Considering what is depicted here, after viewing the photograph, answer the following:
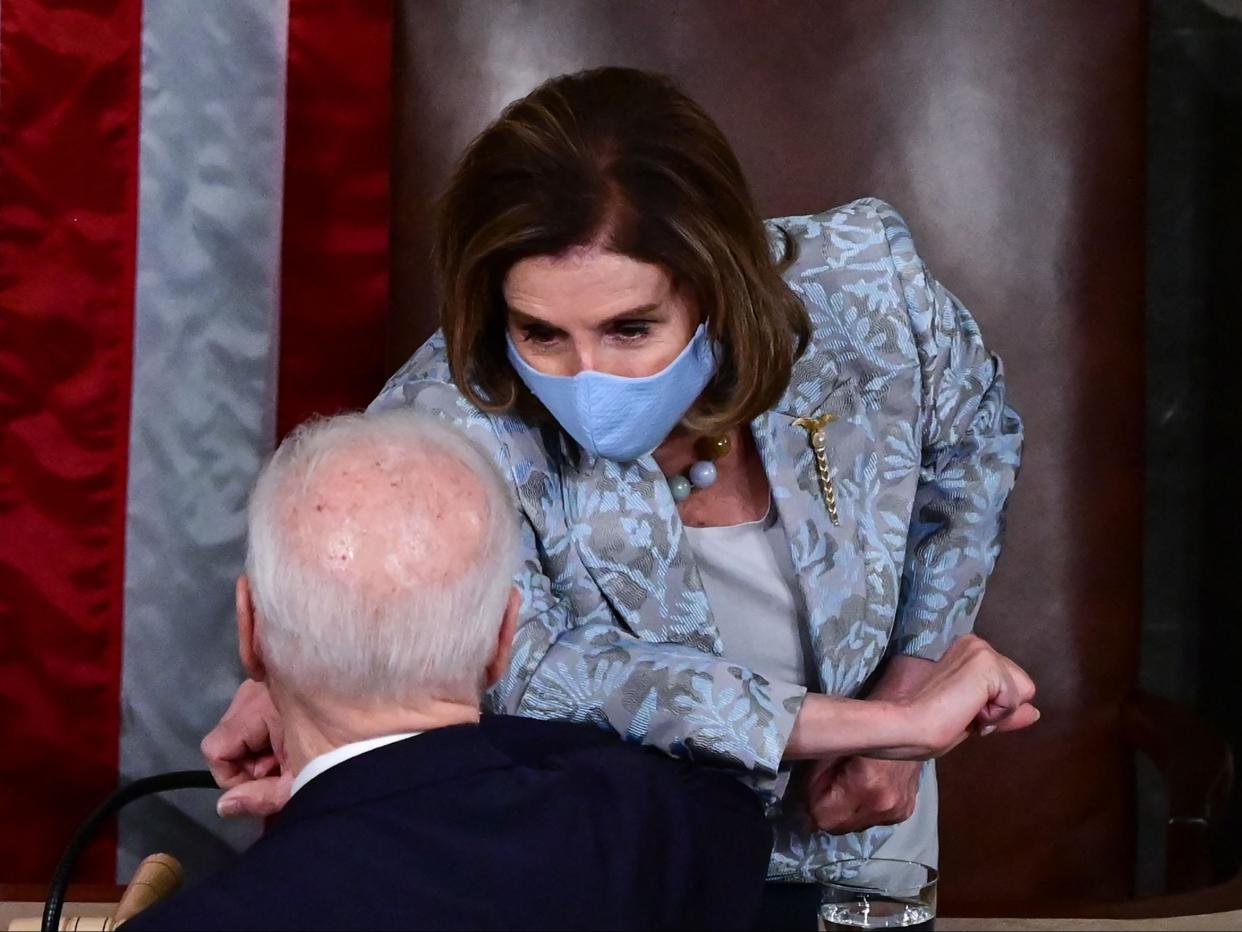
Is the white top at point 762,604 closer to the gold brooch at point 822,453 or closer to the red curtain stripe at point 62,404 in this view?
the gold brooch at point 822,453

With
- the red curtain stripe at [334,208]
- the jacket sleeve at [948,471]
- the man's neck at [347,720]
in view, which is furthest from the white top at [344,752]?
the red curtain stripe at [334,208]

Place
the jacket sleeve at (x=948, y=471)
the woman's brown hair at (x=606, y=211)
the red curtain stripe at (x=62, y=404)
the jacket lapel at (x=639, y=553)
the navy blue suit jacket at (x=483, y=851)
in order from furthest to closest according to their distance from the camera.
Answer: the red curtain stripe at (x=62, y=404) → the jacket sleeve at (x=948, y=471) → the jacket lapel at (x=639, y=553) → the woman's brown hair at (x=606, y=211) → the navy blue suit jacket at (x=483, y=851)

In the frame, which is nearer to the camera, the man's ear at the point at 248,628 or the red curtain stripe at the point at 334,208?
the man's ear at the point at 248,628

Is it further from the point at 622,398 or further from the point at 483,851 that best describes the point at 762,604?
the point at 483,851

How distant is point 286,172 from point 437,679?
46.2 inches

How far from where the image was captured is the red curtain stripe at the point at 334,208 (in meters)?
2.15

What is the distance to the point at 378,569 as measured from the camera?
1157mm

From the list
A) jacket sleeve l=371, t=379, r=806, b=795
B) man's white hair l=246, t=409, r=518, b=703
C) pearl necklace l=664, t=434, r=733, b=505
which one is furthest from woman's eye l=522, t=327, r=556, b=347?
man's white hair l=246, t=409, r=518, b=703

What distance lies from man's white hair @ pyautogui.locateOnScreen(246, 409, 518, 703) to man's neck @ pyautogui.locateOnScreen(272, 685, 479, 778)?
0.04 feet

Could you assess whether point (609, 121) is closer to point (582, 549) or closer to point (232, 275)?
point (582, 549)

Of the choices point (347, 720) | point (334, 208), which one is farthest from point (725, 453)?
point (334, 208)

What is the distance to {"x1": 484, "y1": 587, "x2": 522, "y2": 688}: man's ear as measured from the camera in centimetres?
126

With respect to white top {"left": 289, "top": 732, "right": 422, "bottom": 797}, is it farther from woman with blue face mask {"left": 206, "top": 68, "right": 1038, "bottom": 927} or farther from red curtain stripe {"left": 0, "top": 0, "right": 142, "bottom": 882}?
red curtain stripe {"left": 0, "top": 0, "right": 142, "bottom": 882}

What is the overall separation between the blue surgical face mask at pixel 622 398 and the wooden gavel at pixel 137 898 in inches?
21.3
